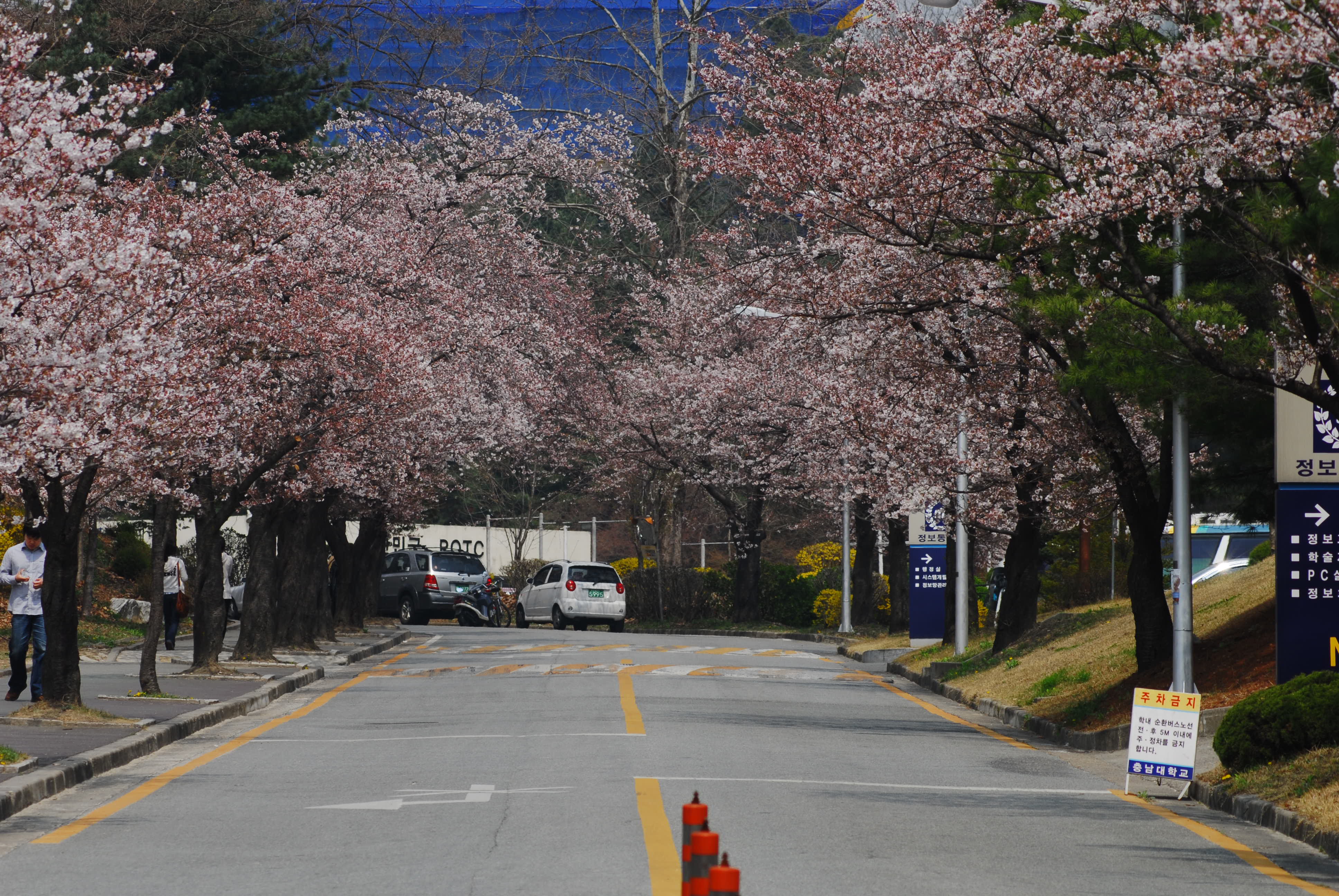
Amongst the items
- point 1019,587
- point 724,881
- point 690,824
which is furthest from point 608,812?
point 1019,587

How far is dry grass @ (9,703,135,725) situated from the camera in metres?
15.4

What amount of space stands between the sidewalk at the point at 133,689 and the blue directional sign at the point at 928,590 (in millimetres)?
9953

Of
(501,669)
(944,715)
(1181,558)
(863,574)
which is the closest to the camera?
(1181,558)

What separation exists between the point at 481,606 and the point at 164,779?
3331cm

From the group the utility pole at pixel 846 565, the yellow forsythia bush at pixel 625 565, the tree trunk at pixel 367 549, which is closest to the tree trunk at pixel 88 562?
the tree trunk at pixel 367 549

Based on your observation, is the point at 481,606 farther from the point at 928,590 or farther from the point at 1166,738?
the point at 1166,738

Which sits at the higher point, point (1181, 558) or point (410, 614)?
point (1181, 558)

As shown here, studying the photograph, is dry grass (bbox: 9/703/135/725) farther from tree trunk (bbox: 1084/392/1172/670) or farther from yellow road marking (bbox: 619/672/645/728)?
tree trunk (bbox: 1084/392/1172/670)

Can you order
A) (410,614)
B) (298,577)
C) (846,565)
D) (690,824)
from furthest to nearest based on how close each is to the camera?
1. (410,614)
2. (846,565)
3. (298,577)
4. (690,824)

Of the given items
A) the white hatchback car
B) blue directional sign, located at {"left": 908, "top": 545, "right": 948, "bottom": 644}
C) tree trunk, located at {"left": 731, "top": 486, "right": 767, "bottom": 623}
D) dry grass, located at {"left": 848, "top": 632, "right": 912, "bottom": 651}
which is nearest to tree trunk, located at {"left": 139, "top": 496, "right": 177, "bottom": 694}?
blue directional sign, located at {"left": 908, "top": 545, "right": 948, "bottom": 644}

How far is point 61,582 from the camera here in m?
16.1

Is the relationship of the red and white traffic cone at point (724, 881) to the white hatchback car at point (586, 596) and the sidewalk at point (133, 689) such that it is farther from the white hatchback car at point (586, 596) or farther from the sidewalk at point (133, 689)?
the white hatchback car at point (586, 596)

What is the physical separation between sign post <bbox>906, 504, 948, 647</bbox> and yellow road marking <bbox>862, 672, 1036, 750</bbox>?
3195 mm

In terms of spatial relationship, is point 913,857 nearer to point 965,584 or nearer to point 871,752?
point 871,752
